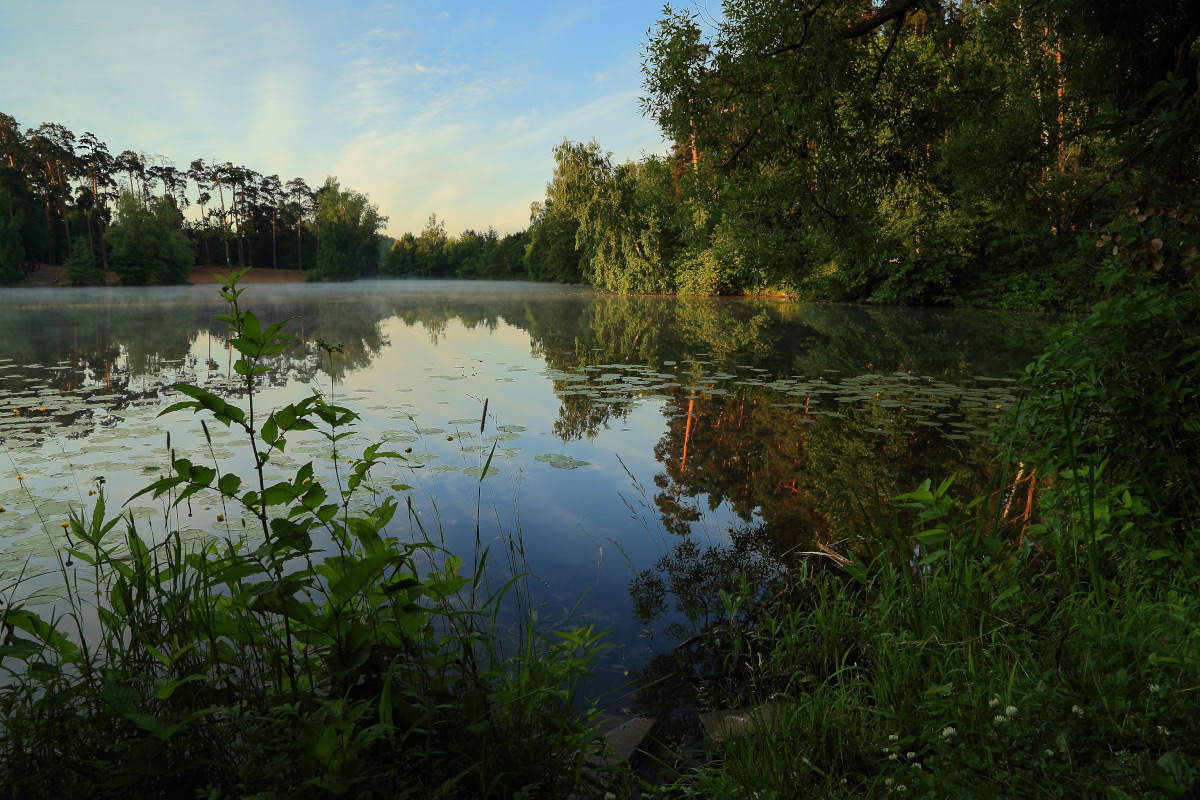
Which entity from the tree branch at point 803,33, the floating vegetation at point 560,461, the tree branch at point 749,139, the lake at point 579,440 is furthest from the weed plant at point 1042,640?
the tree branch at point 749,139

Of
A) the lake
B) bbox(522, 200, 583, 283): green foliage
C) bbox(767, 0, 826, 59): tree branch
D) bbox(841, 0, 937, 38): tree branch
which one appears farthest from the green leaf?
bbox(522, 200, 583, 283): green foliage

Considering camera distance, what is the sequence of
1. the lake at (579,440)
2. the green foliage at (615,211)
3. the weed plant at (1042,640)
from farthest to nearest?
1. the green foliage at (615,211)
2. the lake at (579,440)
3. the weed plant at (1042,640)

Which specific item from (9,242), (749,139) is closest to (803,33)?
(749,139)

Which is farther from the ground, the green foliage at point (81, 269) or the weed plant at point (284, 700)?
the green foliage at point (81, 269)

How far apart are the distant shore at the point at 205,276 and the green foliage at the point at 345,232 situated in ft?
11.5

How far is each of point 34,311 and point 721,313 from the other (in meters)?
22.0

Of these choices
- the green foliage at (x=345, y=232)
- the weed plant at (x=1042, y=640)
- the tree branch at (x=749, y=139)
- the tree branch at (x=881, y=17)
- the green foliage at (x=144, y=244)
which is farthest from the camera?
the green foliage at (x=345, y=232)

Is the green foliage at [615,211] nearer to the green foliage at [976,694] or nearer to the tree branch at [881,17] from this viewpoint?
the tree branch at [881,17]

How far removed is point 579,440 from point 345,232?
71.1 metres

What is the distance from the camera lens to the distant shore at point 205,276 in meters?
46.0

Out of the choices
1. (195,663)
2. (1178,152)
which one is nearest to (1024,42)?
(1178,152)

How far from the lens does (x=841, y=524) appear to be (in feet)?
13.4

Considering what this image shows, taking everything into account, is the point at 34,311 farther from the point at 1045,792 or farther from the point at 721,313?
the point at 1045,792

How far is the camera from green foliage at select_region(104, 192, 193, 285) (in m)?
46.0
